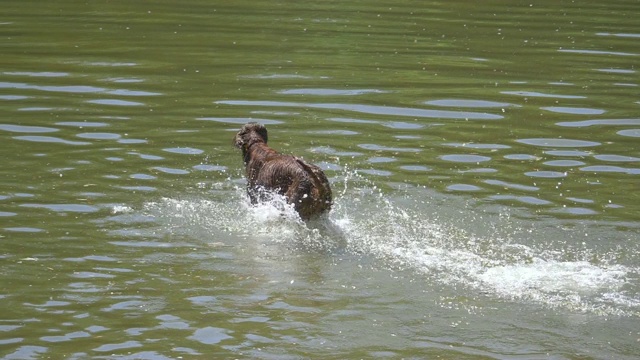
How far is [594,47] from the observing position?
20.4 metres

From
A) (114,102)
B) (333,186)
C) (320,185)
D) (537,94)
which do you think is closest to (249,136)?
(333,186)

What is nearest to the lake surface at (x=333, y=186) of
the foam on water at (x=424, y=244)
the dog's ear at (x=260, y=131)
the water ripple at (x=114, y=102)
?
the foam on water at (x=424, y=244)

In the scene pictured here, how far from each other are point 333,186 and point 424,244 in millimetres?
2095

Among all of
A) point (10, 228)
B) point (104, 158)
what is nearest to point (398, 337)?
point (10, 228)

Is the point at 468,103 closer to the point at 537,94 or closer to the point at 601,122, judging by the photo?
the point at 537,94

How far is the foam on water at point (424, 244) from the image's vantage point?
10.4 metres

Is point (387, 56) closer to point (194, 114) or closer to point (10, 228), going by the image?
point (194, 114)

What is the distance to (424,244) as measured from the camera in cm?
1152

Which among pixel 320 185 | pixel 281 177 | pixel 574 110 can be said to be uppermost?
pixel 574 110

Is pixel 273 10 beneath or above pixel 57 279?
above

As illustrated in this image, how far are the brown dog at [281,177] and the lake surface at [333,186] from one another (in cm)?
23

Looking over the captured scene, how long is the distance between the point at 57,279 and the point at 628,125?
335 inches

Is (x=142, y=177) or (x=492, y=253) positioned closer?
(x=492, y=253)

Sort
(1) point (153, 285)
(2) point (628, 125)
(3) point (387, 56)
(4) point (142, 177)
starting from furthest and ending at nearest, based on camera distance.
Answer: (3) point (387, 56)
(2) point (628, 125)
(4) point (142, 177)
(1) point (153, 285)
